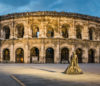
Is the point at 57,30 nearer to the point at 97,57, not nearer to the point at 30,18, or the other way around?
the point at 30,18

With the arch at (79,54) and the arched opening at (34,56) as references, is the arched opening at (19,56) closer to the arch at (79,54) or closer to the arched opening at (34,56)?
the arched opening at (34,56)

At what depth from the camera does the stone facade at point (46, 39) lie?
81.8 feet

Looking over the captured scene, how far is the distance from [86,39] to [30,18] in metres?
10.8

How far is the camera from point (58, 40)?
82.0ft

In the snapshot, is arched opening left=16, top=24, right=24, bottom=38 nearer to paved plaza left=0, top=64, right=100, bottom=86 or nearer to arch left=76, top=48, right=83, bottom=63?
A: arch left=76, top=48, right=83, bottom=63

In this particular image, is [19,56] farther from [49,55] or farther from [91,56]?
[91,56]

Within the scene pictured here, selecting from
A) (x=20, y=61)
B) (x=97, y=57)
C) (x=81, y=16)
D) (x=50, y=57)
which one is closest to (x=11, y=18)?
(x=20, y=61)

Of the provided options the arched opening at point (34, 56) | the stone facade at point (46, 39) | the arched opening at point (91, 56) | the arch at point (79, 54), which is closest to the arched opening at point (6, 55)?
the stone facade at point (46, 39)

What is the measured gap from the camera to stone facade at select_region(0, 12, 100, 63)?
24.9m

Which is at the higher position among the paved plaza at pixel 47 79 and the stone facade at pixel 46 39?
the stone facade at pixel 46 39

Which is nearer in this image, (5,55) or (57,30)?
(57,30)

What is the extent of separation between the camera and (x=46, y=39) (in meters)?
24.9

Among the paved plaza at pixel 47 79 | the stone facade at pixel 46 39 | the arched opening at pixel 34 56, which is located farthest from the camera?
the stone facade at pixel 46 39

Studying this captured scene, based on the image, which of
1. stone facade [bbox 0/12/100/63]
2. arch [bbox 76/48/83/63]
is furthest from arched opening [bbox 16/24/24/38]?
arch [bbox 76/48/83/63]
